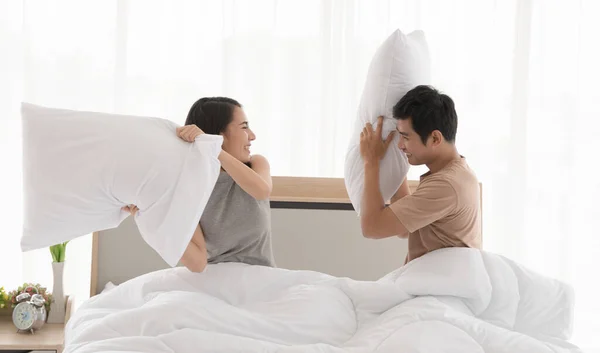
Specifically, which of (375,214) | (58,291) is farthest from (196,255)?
(58,291)

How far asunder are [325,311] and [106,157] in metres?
0.64

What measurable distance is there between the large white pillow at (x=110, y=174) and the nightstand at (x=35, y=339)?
87 cm

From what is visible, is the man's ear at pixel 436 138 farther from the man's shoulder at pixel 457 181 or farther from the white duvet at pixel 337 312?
the white duvet at pixel 337 312

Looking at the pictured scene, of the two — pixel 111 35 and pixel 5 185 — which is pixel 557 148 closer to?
pixel 111 35

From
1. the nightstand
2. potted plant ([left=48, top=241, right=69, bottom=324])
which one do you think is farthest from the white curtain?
the nightstand

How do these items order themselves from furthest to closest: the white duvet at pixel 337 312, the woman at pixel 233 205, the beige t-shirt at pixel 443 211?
the woman at pixel 233 205 → the beige t-shirt at pixel 443 211 → the white duvet at pixel 337 312

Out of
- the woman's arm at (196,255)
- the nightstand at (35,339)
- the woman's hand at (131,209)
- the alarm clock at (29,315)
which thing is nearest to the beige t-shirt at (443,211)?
the woman's arm at (196,255)

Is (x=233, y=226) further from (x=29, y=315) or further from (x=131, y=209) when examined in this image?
(x=29, y=315)

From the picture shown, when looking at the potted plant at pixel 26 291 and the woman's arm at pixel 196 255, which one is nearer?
the woman's arm at pixel 196 255

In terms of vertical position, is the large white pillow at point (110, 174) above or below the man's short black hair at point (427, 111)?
below

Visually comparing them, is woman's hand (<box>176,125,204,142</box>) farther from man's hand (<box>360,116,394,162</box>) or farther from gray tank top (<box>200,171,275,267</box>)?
man's hand (<box>360,116,394,162</box>)

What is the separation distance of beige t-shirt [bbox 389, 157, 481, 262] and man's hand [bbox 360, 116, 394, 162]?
6.4 inches

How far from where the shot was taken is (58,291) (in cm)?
278

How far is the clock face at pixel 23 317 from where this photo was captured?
258 cm
